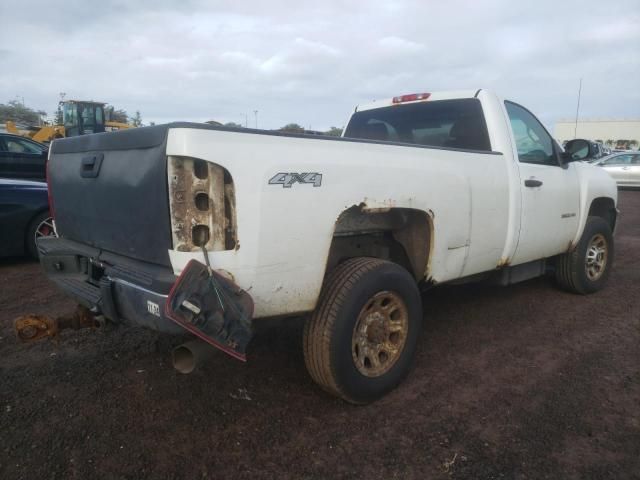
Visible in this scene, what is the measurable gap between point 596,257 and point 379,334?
340 cm

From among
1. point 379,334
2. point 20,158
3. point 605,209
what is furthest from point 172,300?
point 20,158

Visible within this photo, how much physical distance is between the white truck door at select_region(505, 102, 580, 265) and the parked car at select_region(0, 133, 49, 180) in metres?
7.86

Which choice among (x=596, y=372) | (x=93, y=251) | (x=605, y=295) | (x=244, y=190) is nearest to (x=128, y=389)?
(x=93, y=251)

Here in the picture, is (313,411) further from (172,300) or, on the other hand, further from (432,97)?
(432,97)

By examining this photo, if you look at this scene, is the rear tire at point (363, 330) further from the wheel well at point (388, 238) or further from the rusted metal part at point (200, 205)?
the rusted metal part at point (200, 205)

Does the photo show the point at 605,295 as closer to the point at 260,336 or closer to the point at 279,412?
the point at 260,336

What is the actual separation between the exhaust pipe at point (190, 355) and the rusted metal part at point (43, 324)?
2.73 feet

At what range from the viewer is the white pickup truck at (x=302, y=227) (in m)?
2.17

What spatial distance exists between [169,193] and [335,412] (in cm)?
154

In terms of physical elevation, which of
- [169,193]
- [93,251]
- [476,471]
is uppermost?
[169,193]

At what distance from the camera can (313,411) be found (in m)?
2.78

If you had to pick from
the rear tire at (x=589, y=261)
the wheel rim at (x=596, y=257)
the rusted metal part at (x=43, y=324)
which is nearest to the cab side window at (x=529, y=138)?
the rear tire at (x=589, y=261)

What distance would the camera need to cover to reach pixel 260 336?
387 centimetres

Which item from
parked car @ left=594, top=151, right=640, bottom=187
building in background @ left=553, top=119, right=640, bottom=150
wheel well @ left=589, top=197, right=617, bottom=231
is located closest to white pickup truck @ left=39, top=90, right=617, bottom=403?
wheel well @ left=589, top=197, right=617, bottom=231
